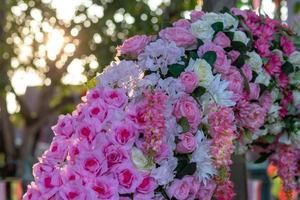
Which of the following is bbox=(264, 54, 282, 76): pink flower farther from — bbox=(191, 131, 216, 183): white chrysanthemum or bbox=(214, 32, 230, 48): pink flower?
bbox=(191, 131, 216, 183): white chrysanthemum

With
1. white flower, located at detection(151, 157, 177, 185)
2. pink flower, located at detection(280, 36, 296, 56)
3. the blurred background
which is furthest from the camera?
the blurred background

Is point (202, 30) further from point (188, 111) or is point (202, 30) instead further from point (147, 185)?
point (147, 185)

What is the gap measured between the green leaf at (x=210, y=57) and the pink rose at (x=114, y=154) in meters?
0.57

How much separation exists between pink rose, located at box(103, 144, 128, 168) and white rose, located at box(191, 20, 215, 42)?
705mm

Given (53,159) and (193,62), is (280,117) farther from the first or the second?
(53,159)

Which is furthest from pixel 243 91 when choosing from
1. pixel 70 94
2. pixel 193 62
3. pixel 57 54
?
A: pixel 70 94

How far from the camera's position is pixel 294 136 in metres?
3.30

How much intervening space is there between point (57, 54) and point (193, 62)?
4.00m

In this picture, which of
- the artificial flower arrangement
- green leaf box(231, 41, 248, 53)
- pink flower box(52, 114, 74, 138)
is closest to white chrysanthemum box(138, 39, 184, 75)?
the artificial flower arrangement

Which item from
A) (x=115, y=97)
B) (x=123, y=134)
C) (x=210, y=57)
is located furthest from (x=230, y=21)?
(x=123, y=134)

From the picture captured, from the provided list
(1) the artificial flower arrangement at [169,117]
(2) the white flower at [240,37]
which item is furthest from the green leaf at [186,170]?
(2) the white flower at [240,37]

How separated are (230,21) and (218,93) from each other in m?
0.48

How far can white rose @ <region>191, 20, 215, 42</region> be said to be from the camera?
2.85 m

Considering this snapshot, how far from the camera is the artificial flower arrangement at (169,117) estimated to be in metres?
2.39
